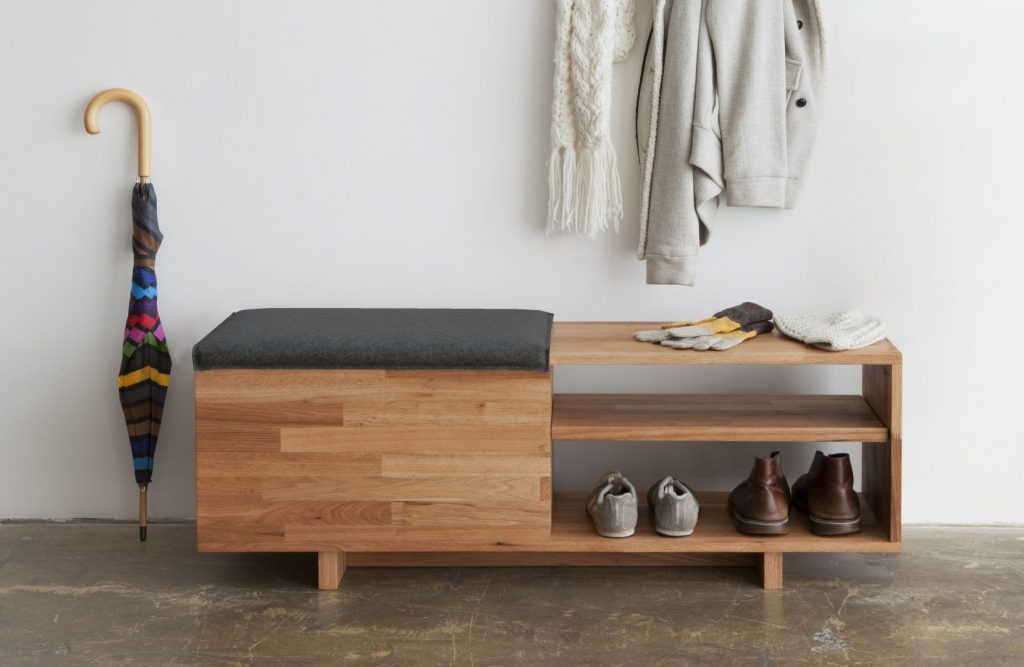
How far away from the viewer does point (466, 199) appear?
2420 mm

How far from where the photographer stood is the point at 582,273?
96.0 inches

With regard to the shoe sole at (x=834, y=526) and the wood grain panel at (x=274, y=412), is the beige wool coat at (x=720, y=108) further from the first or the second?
the wood grain panel at (x=274, y=412)

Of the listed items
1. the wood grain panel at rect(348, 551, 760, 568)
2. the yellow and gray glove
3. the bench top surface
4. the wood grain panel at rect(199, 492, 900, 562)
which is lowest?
the wood grain panel at rect(348, 551, 760, 568)

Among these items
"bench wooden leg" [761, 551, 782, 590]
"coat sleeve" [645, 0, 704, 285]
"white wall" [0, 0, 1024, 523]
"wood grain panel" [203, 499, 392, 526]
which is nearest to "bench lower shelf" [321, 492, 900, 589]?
→ "bench wooden leg" [761, 551, 782, 590]

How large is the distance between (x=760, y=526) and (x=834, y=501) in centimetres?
14

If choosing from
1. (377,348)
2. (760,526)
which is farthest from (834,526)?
(377,348)

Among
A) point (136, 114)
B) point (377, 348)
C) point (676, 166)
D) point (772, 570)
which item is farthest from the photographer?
point (136, 114)

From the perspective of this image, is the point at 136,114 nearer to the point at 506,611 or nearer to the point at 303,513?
the point at 303,513

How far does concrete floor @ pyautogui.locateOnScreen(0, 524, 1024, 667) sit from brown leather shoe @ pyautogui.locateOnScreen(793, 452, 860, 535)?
13cm

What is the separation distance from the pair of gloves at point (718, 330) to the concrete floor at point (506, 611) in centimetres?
46

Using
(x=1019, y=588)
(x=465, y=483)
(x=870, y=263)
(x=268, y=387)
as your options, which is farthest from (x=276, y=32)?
(x=1019, y=588)

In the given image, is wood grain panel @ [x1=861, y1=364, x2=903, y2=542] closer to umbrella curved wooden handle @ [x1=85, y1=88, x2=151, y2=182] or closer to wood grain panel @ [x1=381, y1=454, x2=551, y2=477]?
wood grain panel @ [x1=381, y1=454, x2=551, y2=477]

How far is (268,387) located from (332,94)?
0.68m

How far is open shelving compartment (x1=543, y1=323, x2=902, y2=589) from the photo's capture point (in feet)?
6.73
